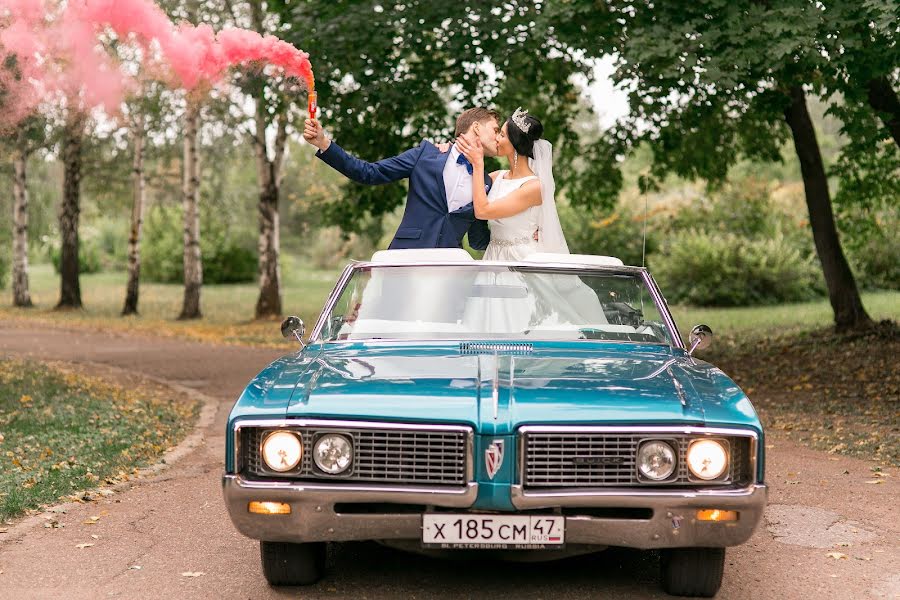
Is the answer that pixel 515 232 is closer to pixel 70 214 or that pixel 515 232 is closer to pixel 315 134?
pixel 315 134

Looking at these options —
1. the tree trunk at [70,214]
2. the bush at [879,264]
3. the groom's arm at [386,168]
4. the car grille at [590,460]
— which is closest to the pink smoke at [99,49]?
the groom's arm at [386,168]

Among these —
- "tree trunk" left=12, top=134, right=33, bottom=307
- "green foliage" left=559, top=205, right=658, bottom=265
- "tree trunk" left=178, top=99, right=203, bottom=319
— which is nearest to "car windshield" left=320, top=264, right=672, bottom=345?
"tree trunk" left=178, top=99, right=203, bottom=319

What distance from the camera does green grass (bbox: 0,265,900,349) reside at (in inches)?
942

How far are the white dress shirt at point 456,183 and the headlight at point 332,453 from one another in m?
3.03

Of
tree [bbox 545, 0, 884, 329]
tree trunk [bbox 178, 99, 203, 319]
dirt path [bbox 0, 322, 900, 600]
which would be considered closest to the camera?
dirt path [bbox 0, 322, 900, 600]

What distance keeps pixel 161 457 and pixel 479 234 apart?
135 inches

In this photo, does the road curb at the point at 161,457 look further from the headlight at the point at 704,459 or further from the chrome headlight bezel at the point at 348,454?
the headlight at the point at 704,459

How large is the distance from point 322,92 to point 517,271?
1090 cm

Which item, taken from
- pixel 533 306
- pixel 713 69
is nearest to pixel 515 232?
pixel 533 306

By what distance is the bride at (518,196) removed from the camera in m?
7.09

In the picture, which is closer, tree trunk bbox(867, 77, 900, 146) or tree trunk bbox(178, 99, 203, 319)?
tree trunk bbox(867, 77, 900, 146)

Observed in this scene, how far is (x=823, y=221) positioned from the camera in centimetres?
1870

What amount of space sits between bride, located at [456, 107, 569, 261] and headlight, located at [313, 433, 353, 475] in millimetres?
2692

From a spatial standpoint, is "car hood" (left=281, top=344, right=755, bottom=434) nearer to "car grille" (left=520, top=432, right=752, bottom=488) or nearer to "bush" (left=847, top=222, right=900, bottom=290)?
"car grille" (left=520, top=432, right=752, bottom=488)
